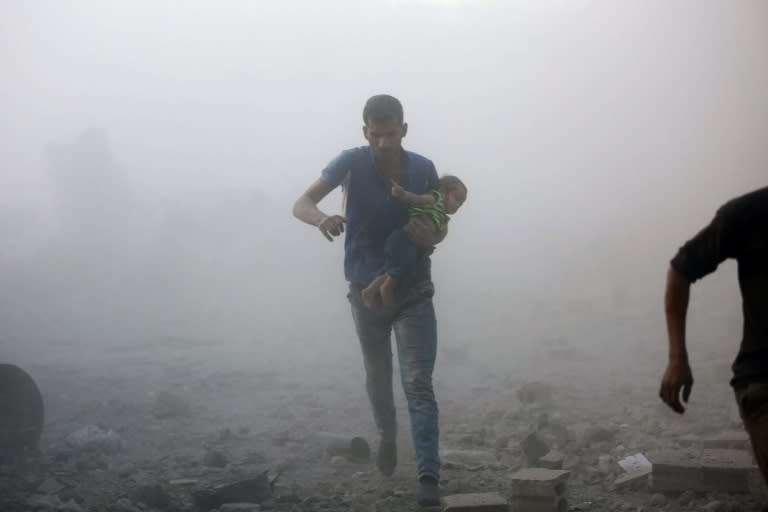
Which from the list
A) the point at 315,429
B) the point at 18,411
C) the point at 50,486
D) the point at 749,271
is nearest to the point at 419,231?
the point at 749,271

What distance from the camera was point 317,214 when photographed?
4523 mm

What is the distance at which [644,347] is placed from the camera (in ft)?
34.7

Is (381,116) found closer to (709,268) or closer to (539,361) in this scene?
(709,268)

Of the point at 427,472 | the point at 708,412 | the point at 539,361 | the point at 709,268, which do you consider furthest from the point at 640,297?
the point at 709,268

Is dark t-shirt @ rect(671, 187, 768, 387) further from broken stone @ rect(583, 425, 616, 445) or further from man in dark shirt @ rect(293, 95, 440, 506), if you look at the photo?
broken stone @ rect(583, 425, 616, 445)

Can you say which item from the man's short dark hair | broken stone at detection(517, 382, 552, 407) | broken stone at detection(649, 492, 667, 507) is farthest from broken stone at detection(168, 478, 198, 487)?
broken stone at detection(517, 382, 552, 407)

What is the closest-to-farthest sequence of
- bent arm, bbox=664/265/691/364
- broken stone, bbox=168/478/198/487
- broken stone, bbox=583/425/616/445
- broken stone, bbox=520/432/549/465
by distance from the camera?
bent arm, bbox=664/265/691/364, broken stone, bbox=168/478/198/487, broken stone, bbox=520/432/549/465, broken stone, bbox=583/425/616/445

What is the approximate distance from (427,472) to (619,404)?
10.5ft

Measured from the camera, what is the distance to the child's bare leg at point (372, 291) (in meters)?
4.72

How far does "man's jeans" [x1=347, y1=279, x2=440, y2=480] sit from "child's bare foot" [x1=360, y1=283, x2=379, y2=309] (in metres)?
0.11

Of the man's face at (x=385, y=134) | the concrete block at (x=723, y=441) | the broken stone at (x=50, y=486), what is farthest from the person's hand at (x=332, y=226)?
the concrete block at (x=723, y=441)

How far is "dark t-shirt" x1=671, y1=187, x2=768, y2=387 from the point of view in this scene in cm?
262

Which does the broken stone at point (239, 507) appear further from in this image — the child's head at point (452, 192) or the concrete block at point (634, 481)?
the concrete block at point (634, 481)

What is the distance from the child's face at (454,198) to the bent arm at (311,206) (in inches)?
24.5
